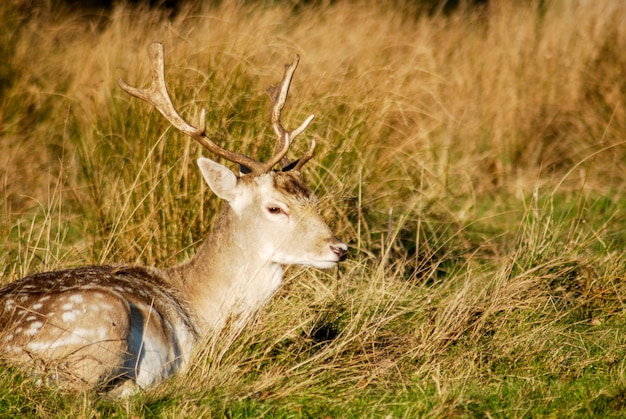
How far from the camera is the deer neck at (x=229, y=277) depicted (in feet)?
17.0

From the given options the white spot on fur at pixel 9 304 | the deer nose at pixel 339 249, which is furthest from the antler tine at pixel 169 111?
the white spot on fur at pixel 9 304

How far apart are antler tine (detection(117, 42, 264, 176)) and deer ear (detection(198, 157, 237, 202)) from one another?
78 millimetres

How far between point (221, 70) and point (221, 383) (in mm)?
2927

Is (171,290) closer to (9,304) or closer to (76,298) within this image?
(76,298)

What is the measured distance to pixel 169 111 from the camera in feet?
17.6

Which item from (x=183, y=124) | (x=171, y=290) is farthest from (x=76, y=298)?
(x=183, y=124)

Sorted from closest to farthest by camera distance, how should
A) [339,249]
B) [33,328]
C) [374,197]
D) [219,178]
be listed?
[33,328]
[339,249]
[219,178]
[374,197]

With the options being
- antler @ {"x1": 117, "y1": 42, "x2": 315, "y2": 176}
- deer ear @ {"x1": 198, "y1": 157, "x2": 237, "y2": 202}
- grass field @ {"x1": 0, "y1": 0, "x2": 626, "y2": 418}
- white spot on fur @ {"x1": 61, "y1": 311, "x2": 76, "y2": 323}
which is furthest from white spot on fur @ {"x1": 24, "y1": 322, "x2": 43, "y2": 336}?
antler @ {"x1": 117, "y1": 42, "x2": 315, "y2": 176}

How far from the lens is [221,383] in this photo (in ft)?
14.9

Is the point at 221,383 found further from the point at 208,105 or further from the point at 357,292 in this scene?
the point at 208,105

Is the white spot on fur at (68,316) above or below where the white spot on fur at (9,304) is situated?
above

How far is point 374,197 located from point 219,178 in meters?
1.93

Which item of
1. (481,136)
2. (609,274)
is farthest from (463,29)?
(609,274)

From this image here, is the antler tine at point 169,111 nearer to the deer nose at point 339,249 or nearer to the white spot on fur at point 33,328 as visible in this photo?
the deer nose at point 339,249
